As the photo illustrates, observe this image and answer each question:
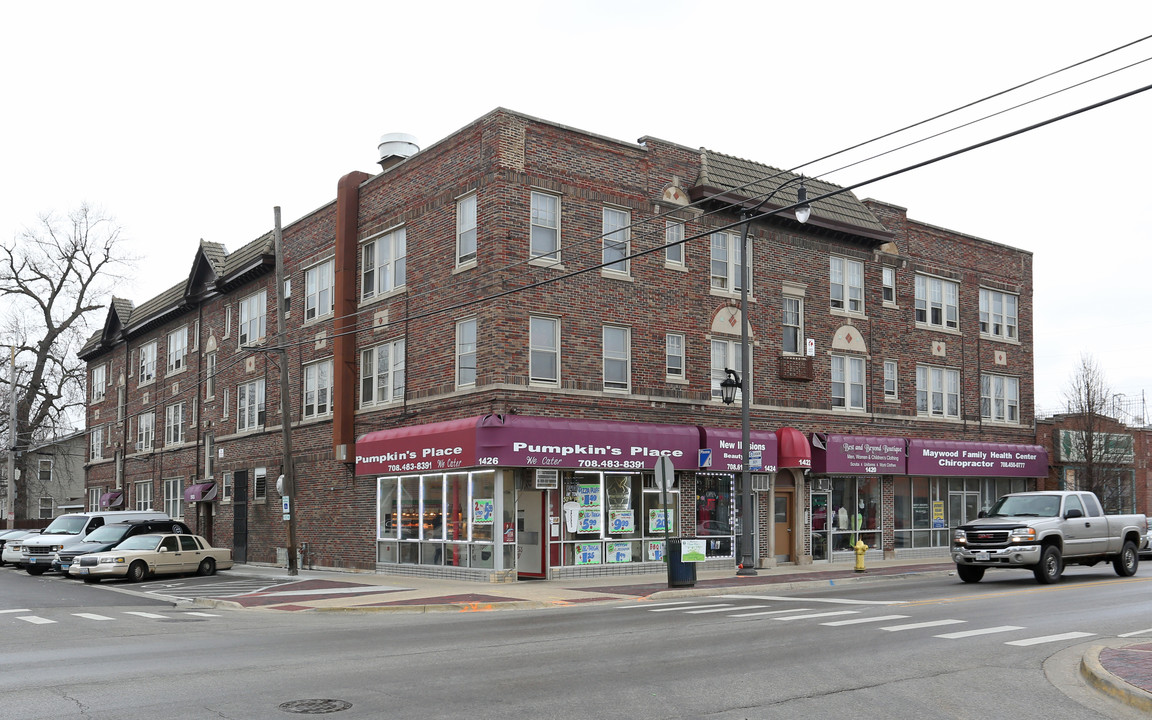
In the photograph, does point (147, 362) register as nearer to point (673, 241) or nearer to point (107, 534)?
point (107, 534)

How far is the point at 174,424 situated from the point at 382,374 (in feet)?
61.8

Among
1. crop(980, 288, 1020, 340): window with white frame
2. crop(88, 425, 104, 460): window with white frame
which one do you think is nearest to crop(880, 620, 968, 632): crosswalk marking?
crop(980, 288, 1020, 340): window with white frame

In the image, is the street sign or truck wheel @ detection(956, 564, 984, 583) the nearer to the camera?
the street sign

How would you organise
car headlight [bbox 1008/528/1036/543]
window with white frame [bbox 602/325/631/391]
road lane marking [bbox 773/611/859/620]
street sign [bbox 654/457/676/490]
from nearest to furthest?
road lane marking [bbox 773/611/859/620] < car headlight [bbox 1008/528/1036/543] < street sign [bbox 654/457/676/490] < window with white frame [bbox 602/325/631/391]

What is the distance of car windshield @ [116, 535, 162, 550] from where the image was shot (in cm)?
2848

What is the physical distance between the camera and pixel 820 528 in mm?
30812

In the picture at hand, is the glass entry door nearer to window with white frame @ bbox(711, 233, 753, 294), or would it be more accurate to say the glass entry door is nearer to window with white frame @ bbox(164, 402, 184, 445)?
window with white frame @ bbox(711, 233, 753, 294)

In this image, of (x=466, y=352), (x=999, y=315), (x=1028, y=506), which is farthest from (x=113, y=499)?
(x=1028, y=506)

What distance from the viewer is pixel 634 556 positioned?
26281 millimetres

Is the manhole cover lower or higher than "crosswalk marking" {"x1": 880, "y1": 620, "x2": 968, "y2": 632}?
higher

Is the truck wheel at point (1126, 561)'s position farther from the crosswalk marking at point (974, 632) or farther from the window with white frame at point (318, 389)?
the window with white frame at point (318, 389)

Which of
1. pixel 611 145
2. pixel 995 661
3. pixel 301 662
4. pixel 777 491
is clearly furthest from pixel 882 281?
pixel 301 662

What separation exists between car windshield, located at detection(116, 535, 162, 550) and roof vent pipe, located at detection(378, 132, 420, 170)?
42.6 feet

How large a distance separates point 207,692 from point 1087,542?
65.9ft
